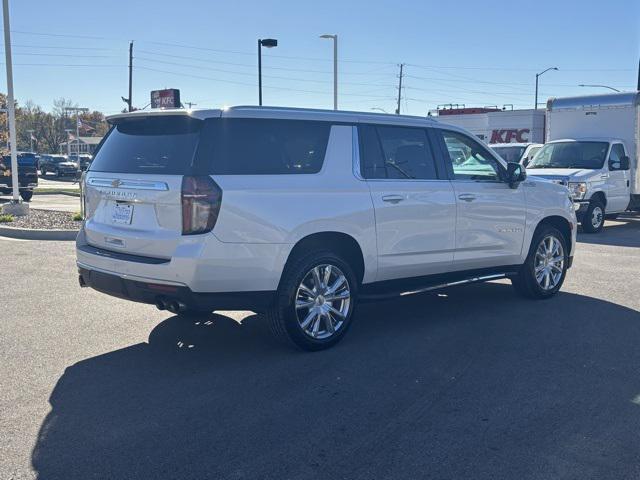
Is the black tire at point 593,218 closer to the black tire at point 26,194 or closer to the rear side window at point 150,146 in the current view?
the rear side window at point 150,146

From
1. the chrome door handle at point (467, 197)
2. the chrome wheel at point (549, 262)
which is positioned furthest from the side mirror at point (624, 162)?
the chrome door handle at point (467, 197)

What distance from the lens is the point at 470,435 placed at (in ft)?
13.4

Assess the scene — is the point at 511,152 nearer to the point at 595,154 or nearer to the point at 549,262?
the point at 595,154

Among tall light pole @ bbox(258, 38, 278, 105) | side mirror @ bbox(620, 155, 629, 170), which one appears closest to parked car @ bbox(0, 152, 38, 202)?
tall light pole @ bbox(258, 38, 278, 105)

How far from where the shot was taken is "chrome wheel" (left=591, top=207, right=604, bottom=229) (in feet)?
48.6

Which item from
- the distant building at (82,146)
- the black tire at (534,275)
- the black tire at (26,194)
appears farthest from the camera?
the distant building at (82,146)

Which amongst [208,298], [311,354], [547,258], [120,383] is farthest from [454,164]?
[120,383]

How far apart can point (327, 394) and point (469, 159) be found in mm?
3383

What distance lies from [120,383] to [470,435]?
97.1 inches

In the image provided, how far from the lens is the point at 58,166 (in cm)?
4844

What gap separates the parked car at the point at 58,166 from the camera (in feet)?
158

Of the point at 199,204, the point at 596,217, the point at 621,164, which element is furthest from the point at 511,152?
the point at 199,204

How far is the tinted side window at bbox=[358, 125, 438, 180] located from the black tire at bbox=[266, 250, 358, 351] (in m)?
0.86

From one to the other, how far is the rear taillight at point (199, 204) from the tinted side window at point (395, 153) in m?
1.54
